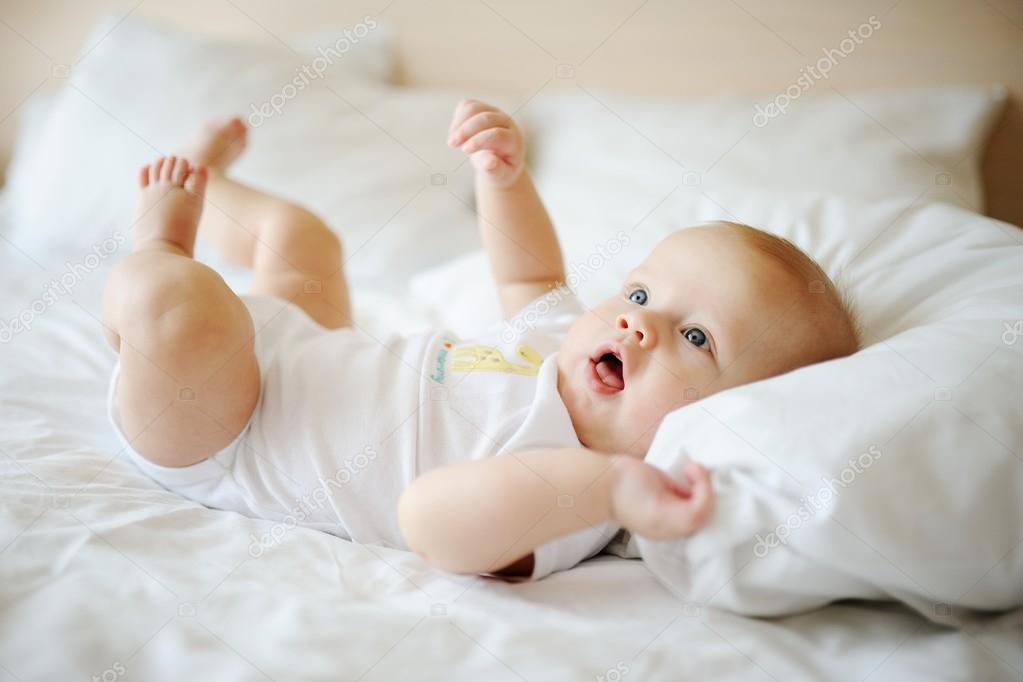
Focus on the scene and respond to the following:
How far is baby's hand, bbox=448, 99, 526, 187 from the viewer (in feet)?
3.53

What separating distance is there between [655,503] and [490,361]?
A: 1.13 ft

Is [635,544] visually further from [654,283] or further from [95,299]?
[95,299]

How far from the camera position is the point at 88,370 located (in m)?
1.20

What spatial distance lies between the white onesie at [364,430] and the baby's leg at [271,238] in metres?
0.19

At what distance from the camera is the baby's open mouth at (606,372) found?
91cm

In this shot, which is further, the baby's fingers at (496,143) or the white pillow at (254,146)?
the white pillow at (254,146)

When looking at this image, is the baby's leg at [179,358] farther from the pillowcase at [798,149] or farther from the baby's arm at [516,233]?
the pillowcase at [798,149]
